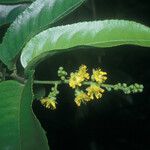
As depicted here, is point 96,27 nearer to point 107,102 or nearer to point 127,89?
point 127,89

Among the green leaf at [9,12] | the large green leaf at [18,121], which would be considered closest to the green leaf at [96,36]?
the large green leaf at [18,121]

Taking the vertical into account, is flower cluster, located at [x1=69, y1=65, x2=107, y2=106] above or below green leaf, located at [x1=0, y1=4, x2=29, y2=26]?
below

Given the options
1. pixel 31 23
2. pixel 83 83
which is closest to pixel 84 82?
pixel 83 83

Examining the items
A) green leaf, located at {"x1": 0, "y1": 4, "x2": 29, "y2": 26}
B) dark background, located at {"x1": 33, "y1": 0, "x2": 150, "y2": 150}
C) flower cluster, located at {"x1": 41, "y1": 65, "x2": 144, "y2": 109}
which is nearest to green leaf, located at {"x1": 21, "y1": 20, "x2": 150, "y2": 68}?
flower cluster, located at {"x1": 41, "y1": 65, "x2": 144, "y2": 109}

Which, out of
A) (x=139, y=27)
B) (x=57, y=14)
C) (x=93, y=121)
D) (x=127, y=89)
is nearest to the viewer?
(x=139, y=27)

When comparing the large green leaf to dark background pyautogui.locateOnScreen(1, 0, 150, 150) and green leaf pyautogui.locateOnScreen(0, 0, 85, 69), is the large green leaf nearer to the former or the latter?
green leaf pyautogui.locateOnScreen(0, 0, 85, 69)

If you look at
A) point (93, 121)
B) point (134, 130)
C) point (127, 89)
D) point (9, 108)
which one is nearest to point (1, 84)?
point (9, 108)

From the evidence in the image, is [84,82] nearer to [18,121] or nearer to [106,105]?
[18,121]
